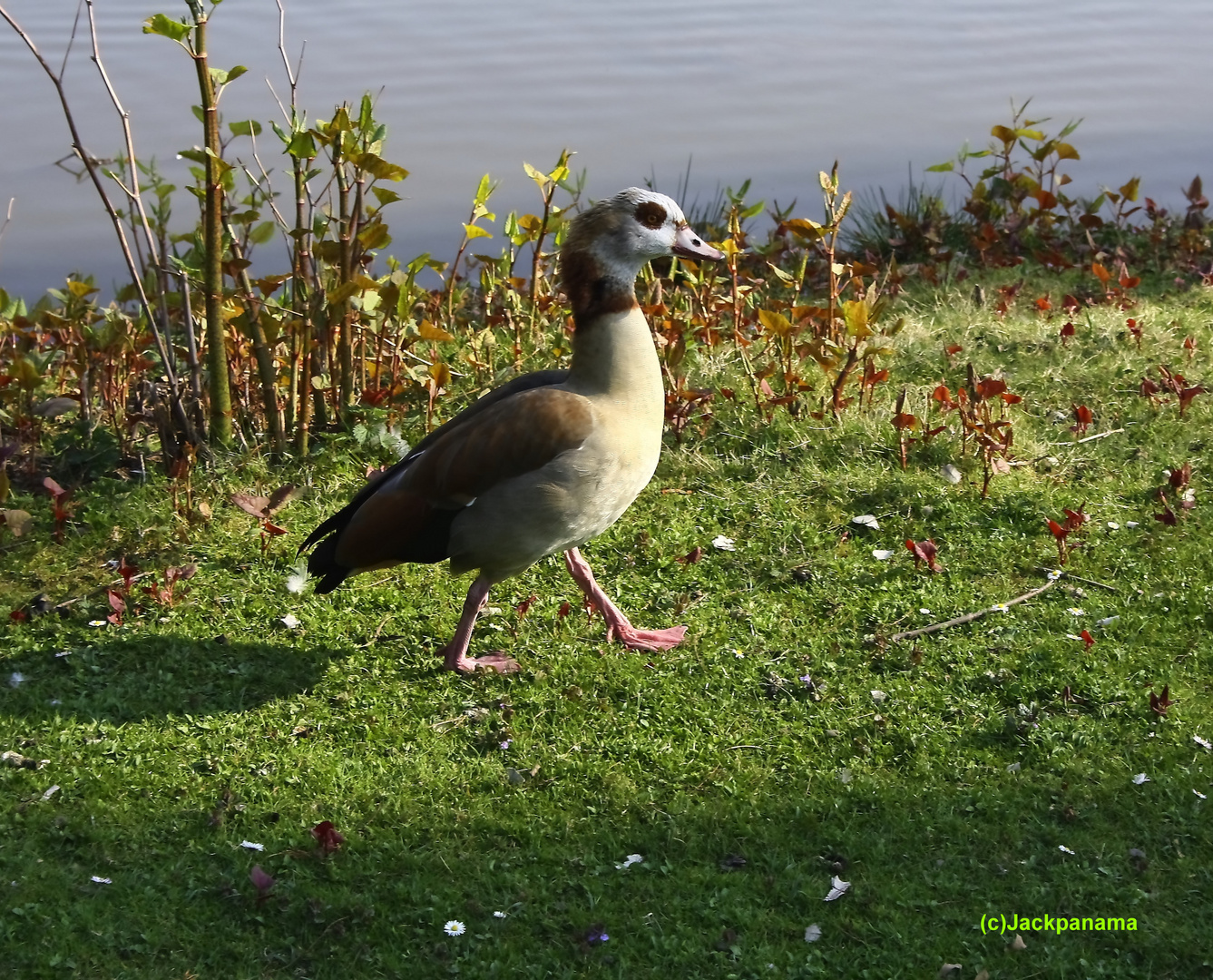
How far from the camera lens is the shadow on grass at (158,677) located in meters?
4.41

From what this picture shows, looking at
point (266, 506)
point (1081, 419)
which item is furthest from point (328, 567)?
point (1081, 419)

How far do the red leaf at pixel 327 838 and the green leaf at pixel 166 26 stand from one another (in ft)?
10.0

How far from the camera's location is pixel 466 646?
4660 mm

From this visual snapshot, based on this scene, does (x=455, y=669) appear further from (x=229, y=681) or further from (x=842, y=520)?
(x=842, y=520)

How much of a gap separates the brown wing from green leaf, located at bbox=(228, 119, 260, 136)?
5.39ft

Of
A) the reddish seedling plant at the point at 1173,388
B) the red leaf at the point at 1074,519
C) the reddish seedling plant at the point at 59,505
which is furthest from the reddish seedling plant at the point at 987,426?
the reddish seedling plant at the point at 59,505

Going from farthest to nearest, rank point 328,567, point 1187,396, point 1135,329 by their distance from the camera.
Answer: point 1135,329
point 1187,396
point 328,567

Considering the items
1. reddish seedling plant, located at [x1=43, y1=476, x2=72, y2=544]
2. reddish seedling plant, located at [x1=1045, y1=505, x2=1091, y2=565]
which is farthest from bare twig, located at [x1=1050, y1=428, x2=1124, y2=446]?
reddish seedling plant, located at [x1=43, y1=476, x2=72, y2=544]

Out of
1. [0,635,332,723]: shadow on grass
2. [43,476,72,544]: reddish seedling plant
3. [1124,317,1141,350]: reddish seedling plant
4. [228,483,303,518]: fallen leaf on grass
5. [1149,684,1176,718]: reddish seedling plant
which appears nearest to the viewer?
[1149,684,1176,718]: reddish seedling plant

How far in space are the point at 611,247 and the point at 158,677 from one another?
219 cm

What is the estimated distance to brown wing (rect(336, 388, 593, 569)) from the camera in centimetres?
430

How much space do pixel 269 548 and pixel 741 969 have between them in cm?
286

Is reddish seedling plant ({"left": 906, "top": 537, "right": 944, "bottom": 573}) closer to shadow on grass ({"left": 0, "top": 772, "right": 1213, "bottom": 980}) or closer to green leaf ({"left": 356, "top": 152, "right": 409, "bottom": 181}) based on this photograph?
shadow on grass ({"left": 0, "top": 772, "right": 1213, "bottom": 980})

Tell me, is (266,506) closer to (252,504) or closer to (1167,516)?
(252,504)
